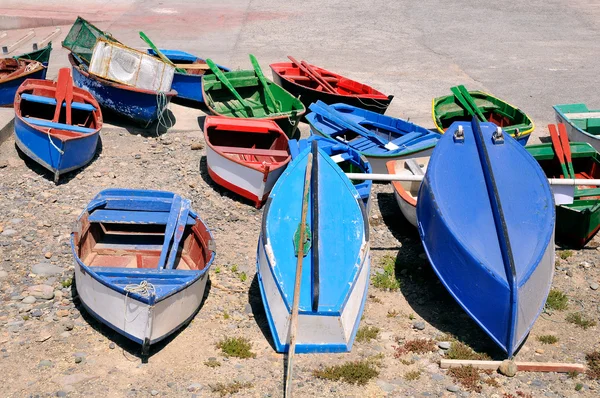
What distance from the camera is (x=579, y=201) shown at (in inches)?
428

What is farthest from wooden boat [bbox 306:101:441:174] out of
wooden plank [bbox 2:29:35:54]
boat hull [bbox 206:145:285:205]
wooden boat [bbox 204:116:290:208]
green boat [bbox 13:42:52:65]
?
wooden plank [bbox 2:29:35:54]

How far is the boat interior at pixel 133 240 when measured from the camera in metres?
9.39

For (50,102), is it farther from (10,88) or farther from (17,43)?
(17,43)

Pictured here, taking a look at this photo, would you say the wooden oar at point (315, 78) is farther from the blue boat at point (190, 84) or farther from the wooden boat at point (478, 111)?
the wooden boat at point (478, 111)

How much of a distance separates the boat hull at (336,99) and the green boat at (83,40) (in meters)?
3.86

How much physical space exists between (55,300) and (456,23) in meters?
17.5

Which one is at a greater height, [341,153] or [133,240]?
[341,153]

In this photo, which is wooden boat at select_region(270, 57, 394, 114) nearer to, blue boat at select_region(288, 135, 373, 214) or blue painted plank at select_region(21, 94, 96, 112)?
blue boat at select_region(288, 135, 373, 214)

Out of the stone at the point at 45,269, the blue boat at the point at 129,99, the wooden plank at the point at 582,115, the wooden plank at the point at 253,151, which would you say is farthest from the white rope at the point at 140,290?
the wooden plank at the point at 582,115

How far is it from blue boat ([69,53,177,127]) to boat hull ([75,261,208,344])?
5.66 meters

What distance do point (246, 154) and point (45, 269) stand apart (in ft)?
13.0

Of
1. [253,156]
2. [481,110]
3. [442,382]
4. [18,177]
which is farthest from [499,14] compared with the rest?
[442,382]

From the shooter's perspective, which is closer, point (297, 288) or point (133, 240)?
point (297, 288)

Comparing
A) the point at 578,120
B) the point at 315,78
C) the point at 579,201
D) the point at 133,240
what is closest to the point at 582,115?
the point at 578,120
